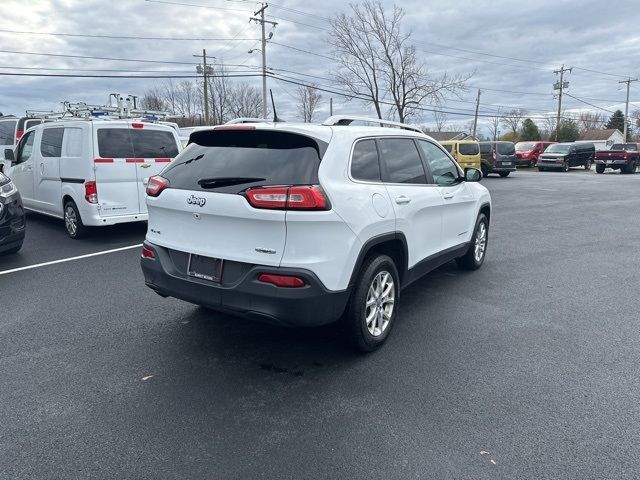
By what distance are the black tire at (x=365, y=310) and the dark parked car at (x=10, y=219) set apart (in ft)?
17.3

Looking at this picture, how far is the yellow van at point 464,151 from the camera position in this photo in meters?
21.3

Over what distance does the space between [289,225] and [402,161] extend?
1686 mm

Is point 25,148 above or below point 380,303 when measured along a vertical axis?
above

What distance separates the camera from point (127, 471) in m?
2.50

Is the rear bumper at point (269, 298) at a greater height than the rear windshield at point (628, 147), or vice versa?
the rear windshield at point (628, 147)

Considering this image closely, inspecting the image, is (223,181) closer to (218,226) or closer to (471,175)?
(218,226)

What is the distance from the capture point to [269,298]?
3170 mm

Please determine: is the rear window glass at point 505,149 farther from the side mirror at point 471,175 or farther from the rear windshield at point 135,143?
the side mirror at point 471,175

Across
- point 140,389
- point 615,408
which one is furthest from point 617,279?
point 140,389

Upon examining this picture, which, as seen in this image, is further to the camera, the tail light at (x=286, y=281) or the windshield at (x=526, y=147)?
the windshield at (x=526, y=147)

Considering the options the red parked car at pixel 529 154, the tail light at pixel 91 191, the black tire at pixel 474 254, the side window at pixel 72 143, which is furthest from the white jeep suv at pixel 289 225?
the red parked car at pixel 529 154

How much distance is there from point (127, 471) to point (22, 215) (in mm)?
5592

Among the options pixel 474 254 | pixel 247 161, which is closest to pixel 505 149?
pixel 474 254

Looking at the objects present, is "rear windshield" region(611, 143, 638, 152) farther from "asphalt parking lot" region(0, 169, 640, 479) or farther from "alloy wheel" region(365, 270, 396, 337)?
"alloy wheel" region(365, 270, 396, 337)
